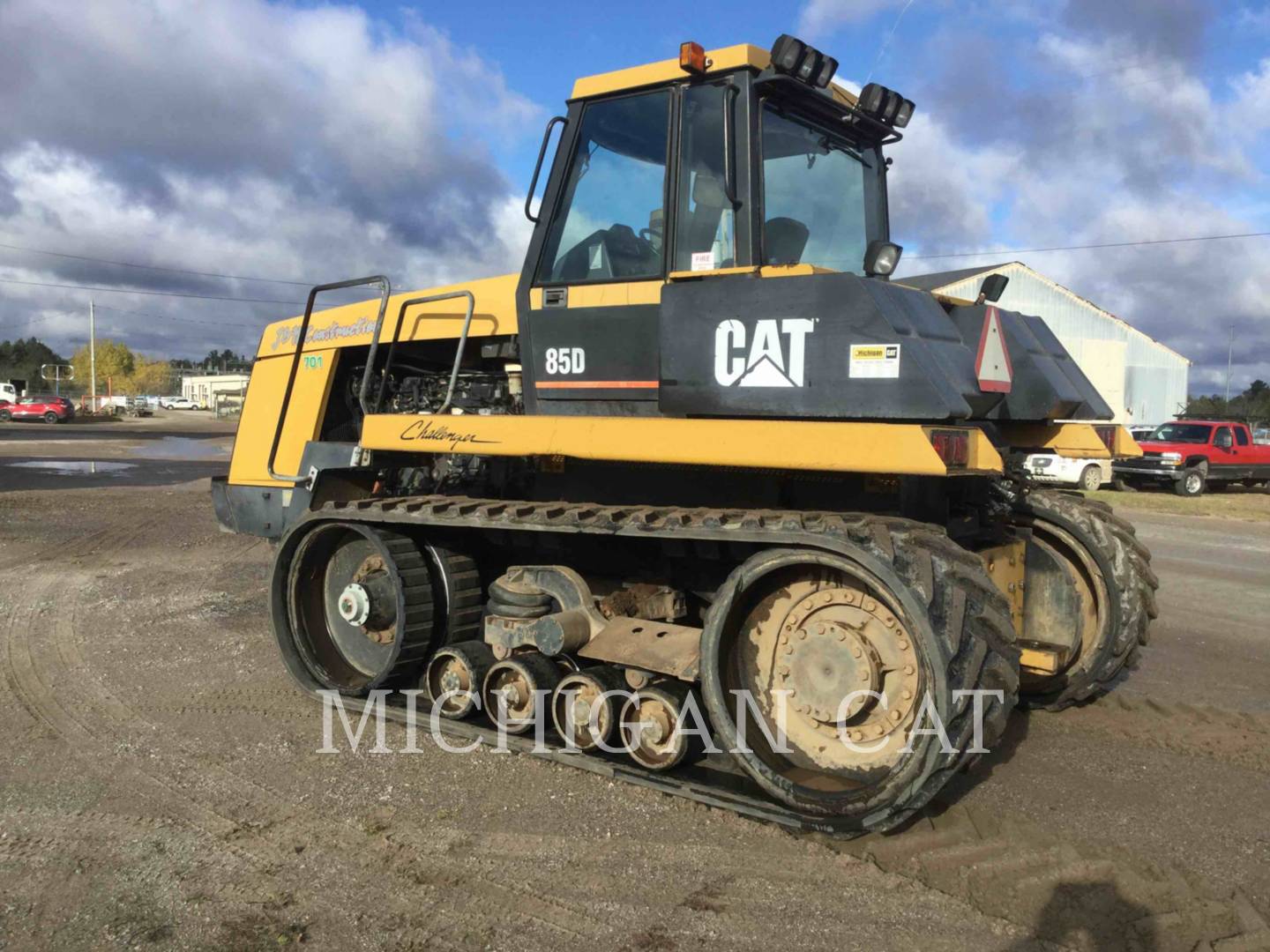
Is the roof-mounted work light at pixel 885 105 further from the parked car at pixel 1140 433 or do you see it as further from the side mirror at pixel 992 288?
the parked car at pixel 1140 433

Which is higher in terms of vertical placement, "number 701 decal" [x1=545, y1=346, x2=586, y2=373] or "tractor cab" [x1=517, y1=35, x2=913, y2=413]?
"tractor cab" [x1=517, y1=35, x2=913, y2=413]

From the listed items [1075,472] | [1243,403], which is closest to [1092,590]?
[1075,472]

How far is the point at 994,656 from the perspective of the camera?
3.72 m

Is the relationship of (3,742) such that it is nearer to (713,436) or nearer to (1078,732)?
(713,436)

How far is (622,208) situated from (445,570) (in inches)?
84.6

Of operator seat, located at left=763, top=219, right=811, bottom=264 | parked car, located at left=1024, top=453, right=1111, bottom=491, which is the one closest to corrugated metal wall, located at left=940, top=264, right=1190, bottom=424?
parked car, located at left=1024, top=453, right=1111, bottom=491

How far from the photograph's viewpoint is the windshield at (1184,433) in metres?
23.6

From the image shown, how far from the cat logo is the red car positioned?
53.4m

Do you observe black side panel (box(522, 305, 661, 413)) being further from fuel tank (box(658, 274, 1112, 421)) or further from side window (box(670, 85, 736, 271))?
side window (box(670, 85, 736, 271))

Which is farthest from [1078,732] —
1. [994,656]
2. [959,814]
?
[994,656]

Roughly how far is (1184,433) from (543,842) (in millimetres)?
23999

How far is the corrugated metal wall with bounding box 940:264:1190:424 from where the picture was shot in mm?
34812

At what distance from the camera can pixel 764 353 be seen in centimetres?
411

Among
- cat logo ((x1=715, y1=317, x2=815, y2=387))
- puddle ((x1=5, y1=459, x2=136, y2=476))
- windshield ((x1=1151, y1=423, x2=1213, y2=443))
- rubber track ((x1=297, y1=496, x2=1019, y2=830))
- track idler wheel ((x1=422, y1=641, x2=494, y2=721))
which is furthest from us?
windshield ((x1=1151, y1=423, x2=1213, y2=443))
